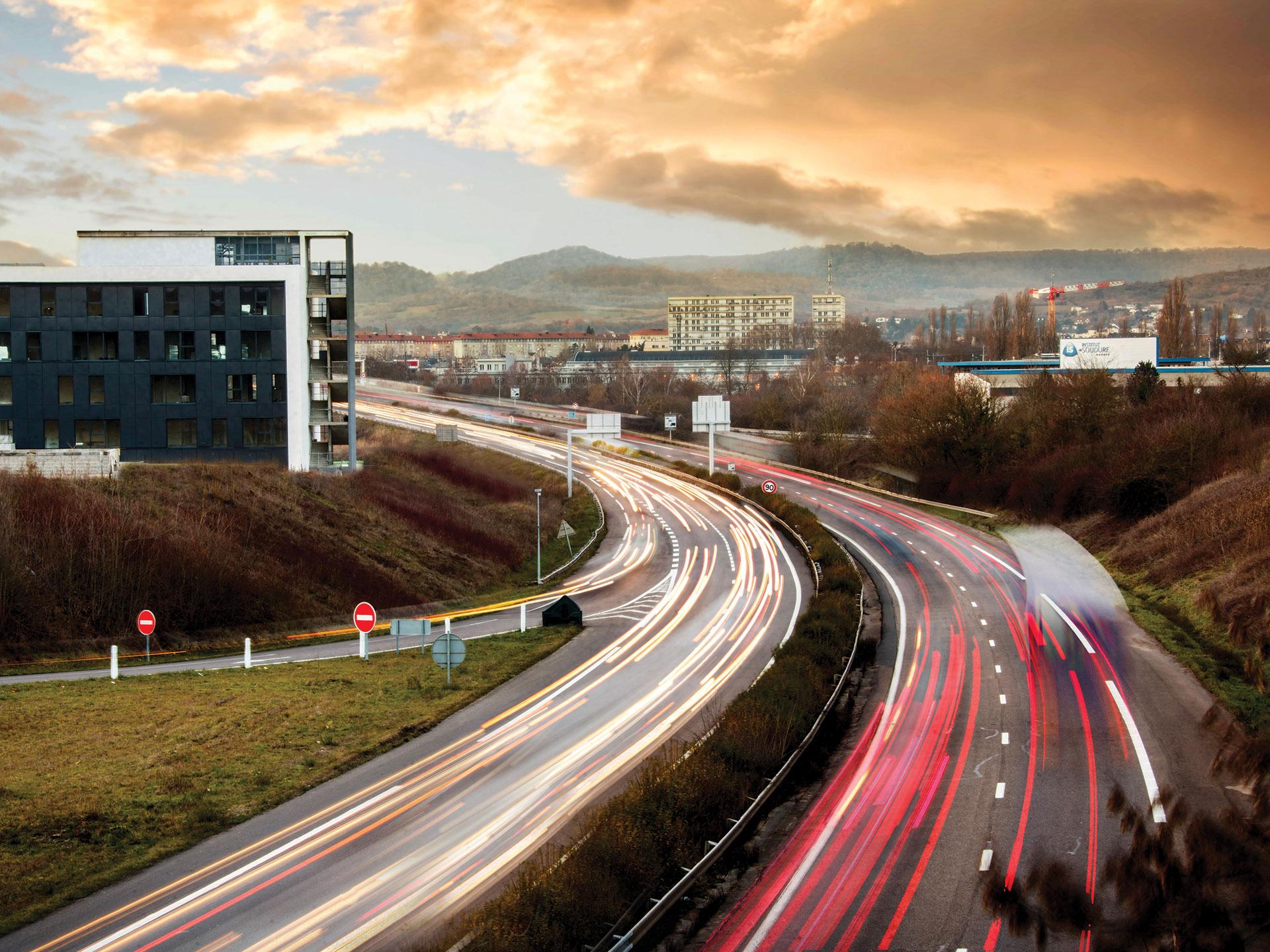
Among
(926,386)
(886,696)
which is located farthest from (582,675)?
(926,386)

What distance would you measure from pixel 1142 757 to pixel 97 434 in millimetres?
55695

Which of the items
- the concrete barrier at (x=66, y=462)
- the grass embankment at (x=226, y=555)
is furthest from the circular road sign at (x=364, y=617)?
the concrete barrier at (x=66, y=462)

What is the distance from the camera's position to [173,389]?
5844 cm

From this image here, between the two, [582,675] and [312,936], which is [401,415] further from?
[312,936]

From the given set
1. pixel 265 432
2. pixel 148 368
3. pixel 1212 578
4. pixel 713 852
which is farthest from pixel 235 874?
pixel 148 368

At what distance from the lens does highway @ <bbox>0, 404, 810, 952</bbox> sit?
54.1 feet

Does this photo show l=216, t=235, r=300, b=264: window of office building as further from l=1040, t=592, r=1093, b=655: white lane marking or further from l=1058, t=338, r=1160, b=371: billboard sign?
l=1058, t=338, r=1160, b=371: billboard sign

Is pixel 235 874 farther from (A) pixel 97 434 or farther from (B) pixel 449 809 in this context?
(A) pixel 97 434

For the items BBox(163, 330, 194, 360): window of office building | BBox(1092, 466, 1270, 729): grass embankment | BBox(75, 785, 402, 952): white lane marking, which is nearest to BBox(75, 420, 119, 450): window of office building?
BBox(163, 330, 194, 360): window of office building

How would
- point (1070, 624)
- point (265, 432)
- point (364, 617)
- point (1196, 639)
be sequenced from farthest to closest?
point (265, 432), point (1070, 624), point (1196, 639), point (364, 617)

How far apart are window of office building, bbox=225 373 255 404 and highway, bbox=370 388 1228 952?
39.0 m

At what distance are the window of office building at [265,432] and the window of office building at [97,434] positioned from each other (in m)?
7.06

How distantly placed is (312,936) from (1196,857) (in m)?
13.0

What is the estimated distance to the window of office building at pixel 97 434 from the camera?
188ft
